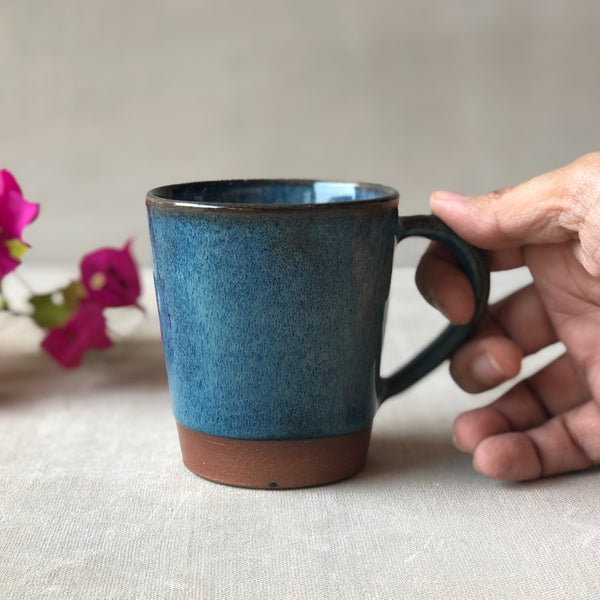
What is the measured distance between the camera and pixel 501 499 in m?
0.64

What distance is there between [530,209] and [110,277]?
47 centimetres

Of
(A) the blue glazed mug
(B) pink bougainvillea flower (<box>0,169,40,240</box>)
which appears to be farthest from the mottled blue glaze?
(B) pink bougainvillea flower (<box>0,169,40,240</box>)

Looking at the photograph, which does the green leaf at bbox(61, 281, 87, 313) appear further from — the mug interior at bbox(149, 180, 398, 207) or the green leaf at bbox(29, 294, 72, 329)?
the mug interior at bbox(149, 180, 398, 207)

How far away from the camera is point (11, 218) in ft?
2.71

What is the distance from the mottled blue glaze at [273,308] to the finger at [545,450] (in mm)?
99

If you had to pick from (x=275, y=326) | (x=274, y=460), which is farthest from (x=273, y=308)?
(x=274, y=460)

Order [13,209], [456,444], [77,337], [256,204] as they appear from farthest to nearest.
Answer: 1. [77,337]
2. [13,209]
3. [456,444]
4. [256,204]

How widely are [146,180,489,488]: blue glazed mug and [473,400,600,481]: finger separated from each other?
9 cm

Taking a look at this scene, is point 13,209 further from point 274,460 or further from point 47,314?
point 274,460

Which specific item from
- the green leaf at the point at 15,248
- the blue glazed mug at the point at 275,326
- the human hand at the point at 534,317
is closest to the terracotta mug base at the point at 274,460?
the blue glazed mug at the point at 275,326

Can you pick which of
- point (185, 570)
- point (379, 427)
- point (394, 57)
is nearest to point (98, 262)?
point (379, 427)

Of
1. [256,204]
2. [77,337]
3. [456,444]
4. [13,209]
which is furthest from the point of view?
[77,337]

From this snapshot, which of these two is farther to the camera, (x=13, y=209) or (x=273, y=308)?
(x=13, y=209)

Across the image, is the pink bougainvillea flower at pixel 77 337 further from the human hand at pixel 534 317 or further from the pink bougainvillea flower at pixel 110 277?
the human hand at pixel 534 317
